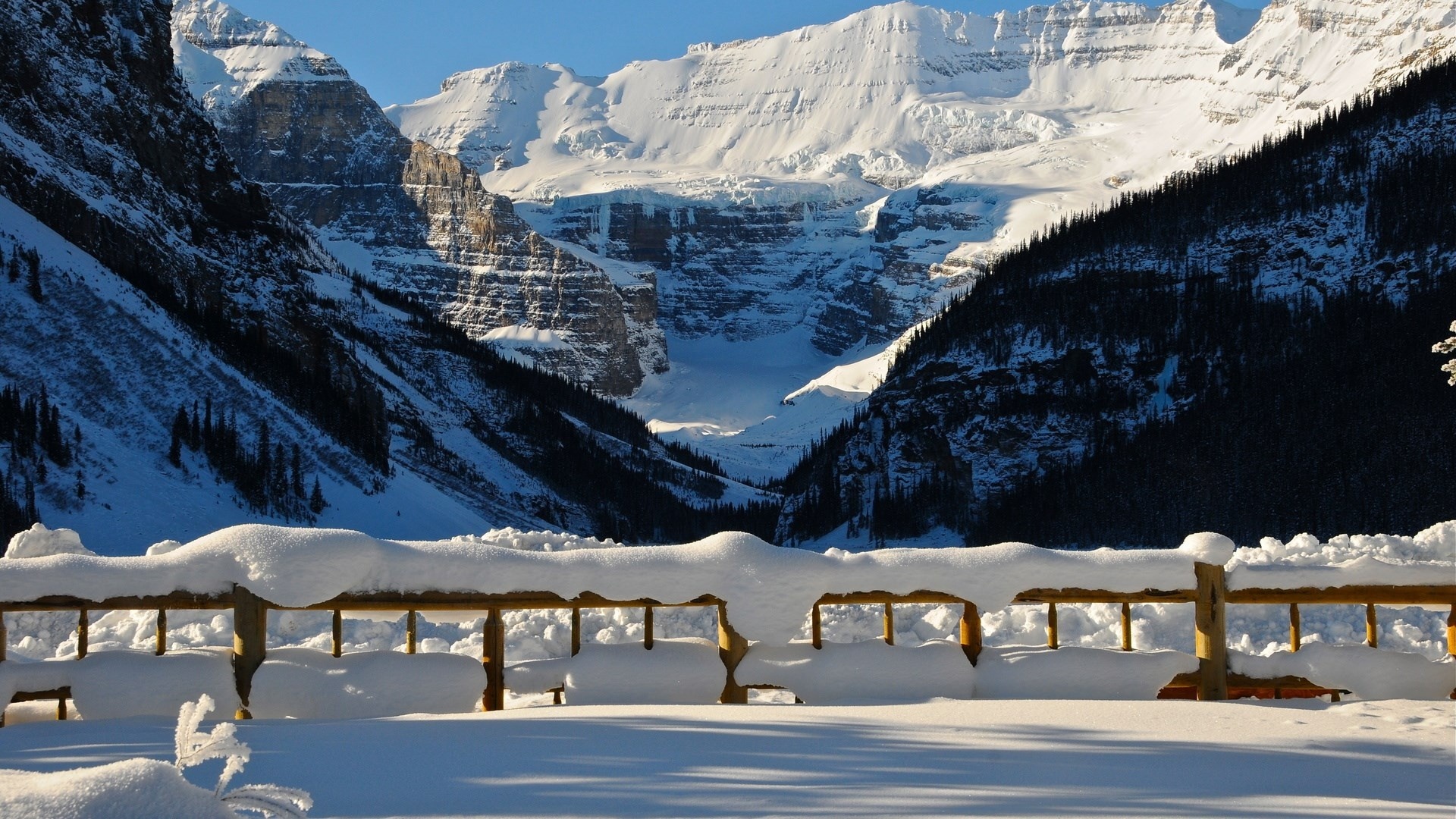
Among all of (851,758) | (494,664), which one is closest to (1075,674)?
(851,758)

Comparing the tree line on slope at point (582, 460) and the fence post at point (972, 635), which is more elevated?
the tree line on slope at point (582, 460)

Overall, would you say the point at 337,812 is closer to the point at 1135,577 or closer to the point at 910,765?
the point at 910,765

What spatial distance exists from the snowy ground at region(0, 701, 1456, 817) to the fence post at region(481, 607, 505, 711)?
1.02m

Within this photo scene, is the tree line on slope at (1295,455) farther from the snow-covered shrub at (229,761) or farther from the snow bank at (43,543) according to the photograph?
the snow-covered shrub at (229,761)

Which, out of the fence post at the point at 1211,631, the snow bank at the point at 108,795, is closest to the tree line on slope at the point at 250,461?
the fence post at the point at 1211,631

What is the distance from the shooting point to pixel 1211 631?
13.9 meters

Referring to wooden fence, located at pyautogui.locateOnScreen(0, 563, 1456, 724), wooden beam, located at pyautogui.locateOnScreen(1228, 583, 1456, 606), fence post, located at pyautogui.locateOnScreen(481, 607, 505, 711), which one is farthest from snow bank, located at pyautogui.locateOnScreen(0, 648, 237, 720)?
wooden beam, located at pyautogui.locateOnScreen(1228, 583, 1456, 606)

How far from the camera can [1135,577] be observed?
13.5 meters

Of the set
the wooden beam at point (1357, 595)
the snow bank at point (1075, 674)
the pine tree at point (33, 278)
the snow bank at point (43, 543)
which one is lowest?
the snow bank at point (1075, 674)

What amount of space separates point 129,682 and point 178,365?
68.1m

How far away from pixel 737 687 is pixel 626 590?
1599 millimetres

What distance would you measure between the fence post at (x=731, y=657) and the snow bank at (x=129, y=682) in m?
4.63

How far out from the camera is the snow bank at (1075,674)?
44.8 feet

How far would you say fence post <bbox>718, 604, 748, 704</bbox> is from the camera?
532 inches
